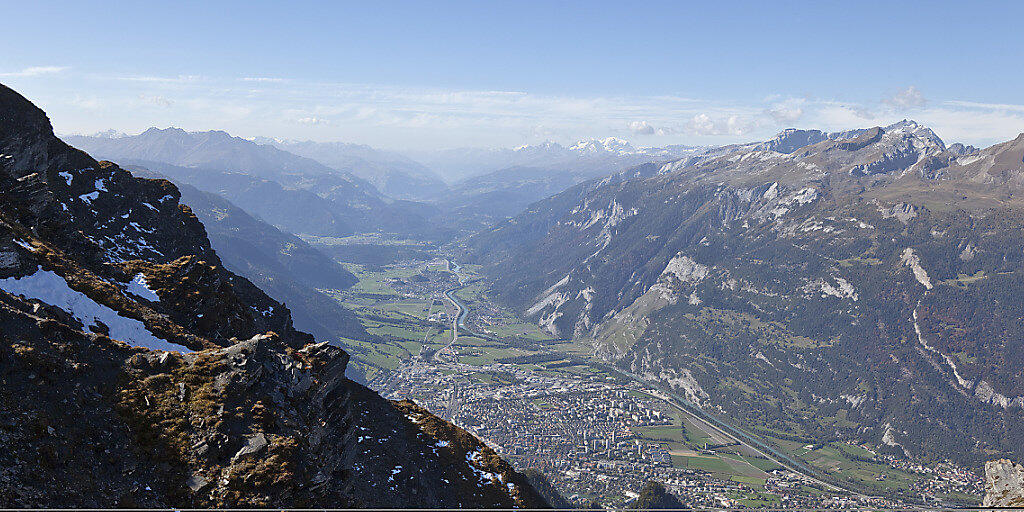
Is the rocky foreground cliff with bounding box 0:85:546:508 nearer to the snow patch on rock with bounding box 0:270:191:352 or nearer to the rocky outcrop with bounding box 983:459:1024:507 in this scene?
the snow patch on rock with bounding box 0:270:191:352

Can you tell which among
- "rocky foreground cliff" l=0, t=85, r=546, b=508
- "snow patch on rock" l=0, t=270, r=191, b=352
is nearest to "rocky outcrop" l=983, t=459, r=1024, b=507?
"rocky foreground cliff" l=0, t=85, r=546, b=508

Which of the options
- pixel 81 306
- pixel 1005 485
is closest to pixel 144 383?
pixel 81 306

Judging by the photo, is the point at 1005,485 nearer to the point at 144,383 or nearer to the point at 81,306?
the point at 144,383

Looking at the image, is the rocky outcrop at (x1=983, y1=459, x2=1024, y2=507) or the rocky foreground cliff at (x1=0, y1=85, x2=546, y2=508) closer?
the rocky foreground cliff at (x1=0, y1=85, x2=546, y2=508)

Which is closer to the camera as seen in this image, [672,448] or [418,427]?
[418,427]

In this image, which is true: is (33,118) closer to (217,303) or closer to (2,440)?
(217,303)

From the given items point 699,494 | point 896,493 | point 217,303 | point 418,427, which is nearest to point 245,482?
point 217,303
